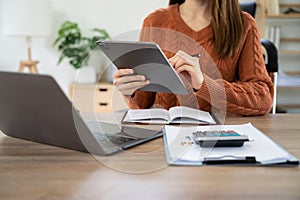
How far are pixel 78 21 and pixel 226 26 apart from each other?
6.86 feet

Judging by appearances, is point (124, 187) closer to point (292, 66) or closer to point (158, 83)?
point (158, 83)

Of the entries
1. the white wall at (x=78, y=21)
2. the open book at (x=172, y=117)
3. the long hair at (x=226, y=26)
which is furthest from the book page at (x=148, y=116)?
the white wall at (x=78, y=21)

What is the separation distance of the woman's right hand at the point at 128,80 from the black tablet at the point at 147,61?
1 cm

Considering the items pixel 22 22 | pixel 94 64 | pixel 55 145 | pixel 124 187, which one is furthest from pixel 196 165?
pixel 94 64

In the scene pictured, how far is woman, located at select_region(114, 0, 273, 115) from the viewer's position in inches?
42.6

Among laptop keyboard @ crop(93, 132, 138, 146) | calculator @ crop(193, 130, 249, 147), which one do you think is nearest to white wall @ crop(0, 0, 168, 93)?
laptop keyboard @ crop(93, 132, 138, 146)

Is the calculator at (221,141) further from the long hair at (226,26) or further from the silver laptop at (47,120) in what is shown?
the long hair at (226,26)

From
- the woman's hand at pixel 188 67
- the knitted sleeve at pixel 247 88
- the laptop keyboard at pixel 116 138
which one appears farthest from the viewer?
the knitted sleeve at pixel 247 88

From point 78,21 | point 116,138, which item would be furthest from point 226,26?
point 78,21

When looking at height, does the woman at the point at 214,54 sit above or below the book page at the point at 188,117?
above

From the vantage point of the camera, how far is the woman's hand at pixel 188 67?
0.91 metres

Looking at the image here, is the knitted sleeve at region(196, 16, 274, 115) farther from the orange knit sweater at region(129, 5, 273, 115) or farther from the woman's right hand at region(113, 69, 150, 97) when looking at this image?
the woman's right hand at region(113, 69, 150, 97)

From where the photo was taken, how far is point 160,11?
4.84 feet

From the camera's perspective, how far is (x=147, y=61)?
31.8 inches
